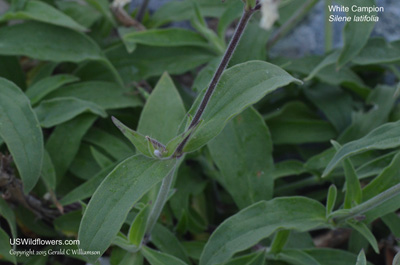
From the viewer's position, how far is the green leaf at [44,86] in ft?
4.16

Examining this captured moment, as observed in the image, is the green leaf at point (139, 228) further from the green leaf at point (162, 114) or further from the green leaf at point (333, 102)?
the green leaf at point (333, 102)

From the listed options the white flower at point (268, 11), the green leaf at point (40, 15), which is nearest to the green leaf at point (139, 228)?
the white flower at point (268, 11)

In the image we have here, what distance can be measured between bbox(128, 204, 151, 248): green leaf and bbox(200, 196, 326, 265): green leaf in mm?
129

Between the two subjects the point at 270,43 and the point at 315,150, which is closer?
the point at 315,150

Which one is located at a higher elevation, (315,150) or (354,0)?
(354,0)

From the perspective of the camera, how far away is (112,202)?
840 mm

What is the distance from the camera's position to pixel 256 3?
721mm

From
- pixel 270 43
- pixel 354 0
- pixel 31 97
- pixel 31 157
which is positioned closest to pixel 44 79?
pixel 31 97

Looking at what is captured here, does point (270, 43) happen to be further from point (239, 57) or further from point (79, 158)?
point (79, 158)

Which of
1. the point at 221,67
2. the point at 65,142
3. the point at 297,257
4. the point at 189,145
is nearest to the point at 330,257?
the point at 297,257

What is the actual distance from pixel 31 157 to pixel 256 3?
22.9 inches

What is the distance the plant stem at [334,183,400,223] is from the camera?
921mm

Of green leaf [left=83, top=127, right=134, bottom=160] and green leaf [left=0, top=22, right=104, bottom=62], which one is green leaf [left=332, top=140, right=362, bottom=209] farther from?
green leaf [left=0, top=22, right=104, bottom=62]

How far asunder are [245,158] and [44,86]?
54cm
